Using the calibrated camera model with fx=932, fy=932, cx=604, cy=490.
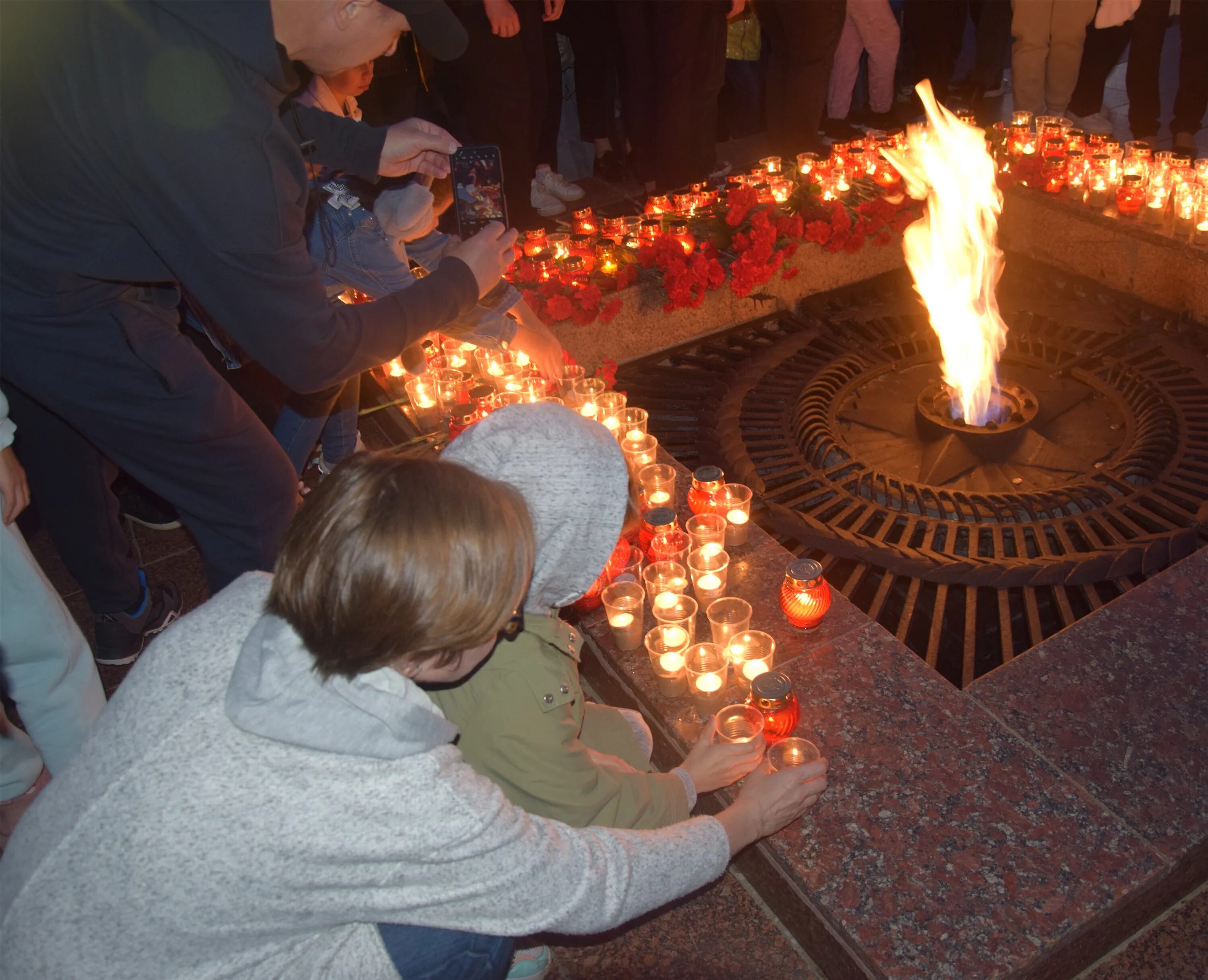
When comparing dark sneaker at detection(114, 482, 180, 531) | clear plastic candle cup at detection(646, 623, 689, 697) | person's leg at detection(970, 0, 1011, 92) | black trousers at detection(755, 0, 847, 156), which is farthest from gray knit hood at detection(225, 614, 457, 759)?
person's leg at detection(970, 0, 1011, 92)

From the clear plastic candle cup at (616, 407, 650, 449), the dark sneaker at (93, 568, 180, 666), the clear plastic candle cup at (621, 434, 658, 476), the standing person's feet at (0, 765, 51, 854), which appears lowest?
the dark sneaker at (93, 568, 180, 666)

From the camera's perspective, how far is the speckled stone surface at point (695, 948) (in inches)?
89.3

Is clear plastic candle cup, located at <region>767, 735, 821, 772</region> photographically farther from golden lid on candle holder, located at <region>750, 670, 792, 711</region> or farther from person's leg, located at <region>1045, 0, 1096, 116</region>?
person's leg, located at <region>1045, 0, 1096, 116</region>

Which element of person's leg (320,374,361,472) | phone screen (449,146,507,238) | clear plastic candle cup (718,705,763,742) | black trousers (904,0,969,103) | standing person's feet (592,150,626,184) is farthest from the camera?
black trousers (904,0,969,103)

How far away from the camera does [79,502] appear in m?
2.98

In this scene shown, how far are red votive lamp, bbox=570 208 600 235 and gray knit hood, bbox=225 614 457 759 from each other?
3942 millimetres

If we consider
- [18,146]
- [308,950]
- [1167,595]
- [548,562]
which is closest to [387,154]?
[18,146]

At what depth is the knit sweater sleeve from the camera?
1405 millimetres

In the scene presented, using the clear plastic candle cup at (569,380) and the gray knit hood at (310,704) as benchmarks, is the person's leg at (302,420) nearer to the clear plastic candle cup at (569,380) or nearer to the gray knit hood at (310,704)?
the clear plastic candle cup at (569,380)

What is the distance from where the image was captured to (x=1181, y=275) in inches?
170

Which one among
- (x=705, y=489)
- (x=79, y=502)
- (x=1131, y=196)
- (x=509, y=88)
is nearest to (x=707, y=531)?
(x=705, y=489)

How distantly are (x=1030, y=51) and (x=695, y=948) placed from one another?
6.85 metres

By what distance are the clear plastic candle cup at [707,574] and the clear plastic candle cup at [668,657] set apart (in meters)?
0.22

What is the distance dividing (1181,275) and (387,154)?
3611 millimetres
